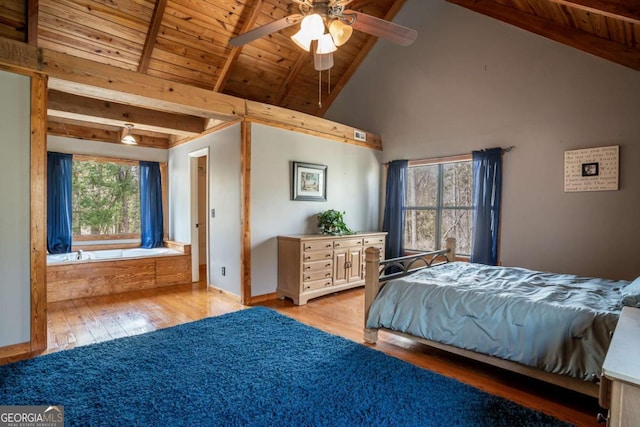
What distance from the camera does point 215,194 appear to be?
4.69 meters

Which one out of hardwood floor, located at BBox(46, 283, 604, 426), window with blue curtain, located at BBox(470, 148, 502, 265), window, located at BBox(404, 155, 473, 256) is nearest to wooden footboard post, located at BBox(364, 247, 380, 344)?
hardwood floor, located at BBox(46, 283, 604, 426)

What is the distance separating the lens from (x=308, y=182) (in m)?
4.78

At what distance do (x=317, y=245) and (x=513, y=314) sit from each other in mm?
2492

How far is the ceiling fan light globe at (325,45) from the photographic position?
113 inches

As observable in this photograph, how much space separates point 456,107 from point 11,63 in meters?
5.06

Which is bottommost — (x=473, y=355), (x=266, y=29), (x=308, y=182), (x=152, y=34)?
(x=473, y=355)

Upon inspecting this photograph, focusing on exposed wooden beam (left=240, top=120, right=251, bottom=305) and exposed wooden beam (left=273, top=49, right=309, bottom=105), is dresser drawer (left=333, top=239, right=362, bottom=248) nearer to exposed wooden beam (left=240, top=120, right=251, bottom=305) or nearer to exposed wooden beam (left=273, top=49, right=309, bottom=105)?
exposed wooden beam (left=240, top=120, right=251, bottom=305)

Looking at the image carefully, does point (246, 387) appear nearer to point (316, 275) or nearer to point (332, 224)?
point (316, 275)

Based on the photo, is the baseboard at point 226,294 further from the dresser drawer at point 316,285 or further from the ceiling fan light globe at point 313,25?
the ceiling fan light globe at point 313,25

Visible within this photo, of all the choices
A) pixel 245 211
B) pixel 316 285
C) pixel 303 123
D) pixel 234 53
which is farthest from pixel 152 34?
pixel 316 285

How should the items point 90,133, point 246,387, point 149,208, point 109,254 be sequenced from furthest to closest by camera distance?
→ point 149,208 → point 90,133 → point 109,254 → point 246,387

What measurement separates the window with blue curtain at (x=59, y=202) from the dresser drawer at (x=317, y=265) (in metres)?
3.87

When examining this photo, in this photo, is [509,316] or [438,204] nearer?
[509,316]

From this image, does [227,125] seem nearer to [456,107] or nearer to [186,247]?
[186,247]
